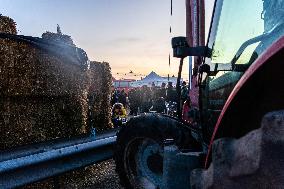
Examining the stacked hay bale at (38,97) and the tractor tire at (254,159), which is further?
the stacked hay bale at (38,97)

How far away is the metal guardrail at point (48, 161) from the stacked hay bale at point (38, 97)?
94cm

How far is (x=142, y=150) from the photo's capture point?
168 inches

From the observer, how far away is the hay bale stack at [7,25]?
7.25 metres

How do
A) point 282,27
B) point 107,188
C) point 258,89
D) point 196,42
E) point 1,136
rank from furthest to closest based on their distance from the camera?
point 1,136, point 107,188, point 196,42, point 282,27, point 258,89

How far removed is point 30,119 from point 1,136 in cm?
76

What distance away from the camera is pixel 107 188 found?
5.47 m

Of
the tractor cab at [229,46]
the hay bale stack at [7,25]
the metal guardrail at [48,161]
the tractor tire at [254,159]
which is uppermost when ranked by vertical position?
the hay bale stack at [7,25]

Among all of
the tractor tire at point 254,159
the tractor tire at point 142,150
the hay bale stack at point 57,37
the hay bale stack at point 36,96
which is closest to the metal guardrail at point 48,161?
the tractor tire at point 142,150

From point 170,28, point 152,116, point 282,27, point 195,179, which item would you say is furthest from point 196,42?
point 195,179

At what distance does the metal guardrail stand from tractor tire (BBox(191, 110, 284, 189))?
264 centimetres

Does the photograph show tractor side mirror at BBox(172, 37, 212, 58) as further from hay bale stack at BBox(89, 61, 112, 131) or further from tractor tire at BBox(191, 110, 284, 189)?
hay bale stack at BBox(89, 61, 112, 131)

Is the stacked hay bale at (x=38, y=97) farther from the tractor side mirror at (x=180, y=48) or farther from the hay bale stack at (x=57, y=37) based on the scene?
the tractor side mirror at (x=180, y=48)

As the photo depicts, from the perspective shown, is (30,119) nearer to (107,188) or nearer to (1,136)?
(1,136)

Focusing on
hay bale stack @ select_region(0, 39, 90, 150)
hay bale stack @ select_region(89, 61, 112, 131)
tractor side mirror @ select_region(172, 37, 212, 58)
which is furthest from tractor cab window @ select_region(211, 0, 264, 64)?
hay bale stack @ select_region(89, 61, 112, 131)
